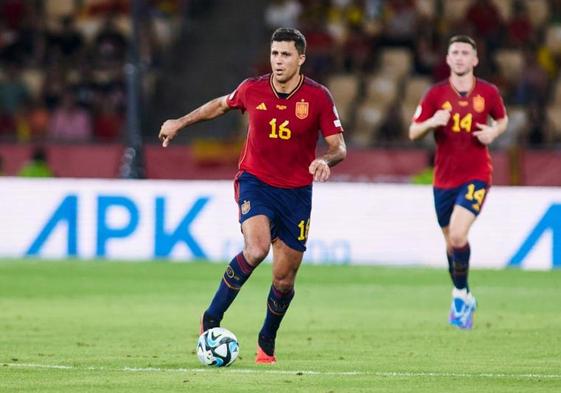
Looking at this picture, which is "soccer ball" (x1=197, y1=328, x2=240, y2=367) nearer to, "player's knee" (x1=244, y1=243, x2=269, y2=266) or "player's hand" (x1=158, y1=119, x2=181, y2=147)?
"player's knee" (x1=244, y1=243, x2=269, y2=266)

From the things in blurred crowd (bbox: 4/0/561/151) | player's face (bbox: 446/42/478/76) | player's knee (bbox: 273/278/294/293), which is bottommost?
player's knee (bbox: 273/278/294/293)

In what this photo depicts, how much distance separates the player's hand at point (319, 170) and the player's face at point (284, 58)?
0.82 meters

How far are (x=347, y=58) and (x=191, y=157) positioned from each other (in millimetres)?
3731

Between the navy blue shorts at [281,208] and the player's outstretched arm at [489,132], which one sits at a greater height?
the player's outstretched arm at [489,132]

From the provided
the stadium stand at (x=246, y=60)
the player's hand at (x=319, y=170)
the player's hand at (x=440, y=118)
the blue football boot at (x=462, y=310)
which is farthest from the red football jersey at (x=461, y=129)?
the stadium stand at (x=246, y=60)

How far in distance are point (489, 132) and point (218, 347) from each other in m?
4.64

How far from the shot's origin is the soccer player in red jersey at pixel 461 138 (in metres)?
14.8

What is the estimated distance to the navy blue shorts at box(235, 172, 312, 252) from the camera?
37.5ft

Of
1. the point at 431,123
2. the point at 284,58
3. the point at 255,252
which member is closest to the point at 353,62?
the point at 431,123

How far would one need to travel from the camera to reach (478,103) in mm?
15062

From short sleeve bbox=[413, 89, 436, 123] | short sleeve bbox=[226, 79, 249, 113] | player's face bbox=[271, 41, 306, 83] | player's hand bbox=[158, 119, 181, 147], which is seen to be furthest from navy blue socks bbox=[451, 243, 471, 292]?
player's hand bbox=[158, 119, 181, 147]

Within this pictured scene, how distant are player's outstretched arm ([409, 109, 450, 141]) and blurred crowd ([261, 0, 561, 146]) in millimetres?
11442

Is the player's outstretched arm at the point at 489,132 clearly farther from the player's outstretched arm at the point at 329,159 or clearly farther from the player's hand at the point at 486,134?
the player's outstretched arm at the point at 329,159

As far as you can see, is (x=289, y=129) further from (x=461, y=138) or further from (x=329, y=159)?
(x=461, y=138)
